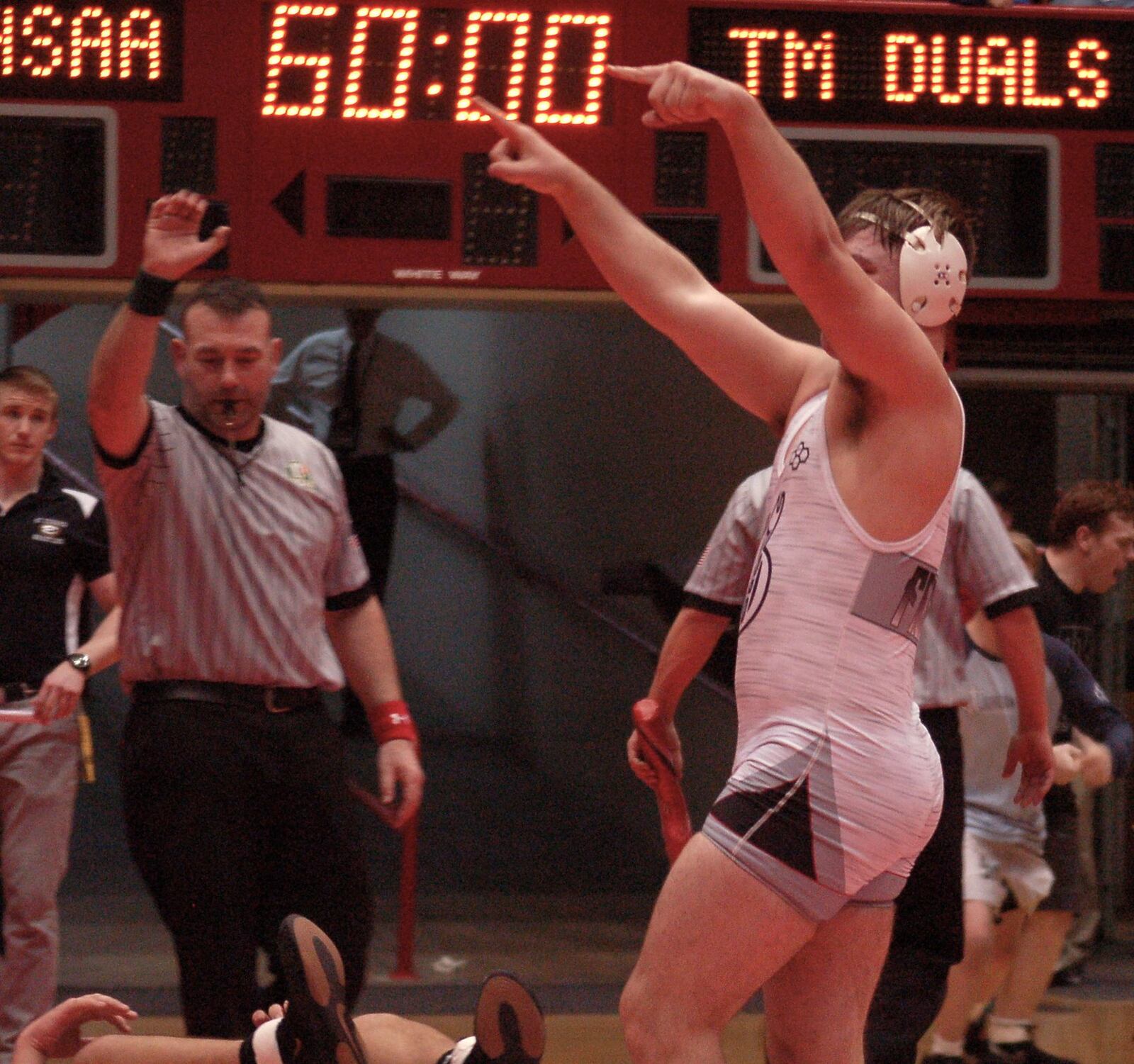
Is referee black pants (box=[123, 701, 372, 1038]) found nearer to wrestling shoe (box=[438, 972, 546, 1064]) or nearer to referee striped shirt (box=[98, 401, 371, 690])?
referee striped shirt (box=[98, 401, 371, 690])

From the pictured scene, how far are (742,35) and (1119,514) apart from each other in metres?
1.88

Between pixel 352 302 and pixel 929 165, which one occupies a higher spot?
pixel 929 165

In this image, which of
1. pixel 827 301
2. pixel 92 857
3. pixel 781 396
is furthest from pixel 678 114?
pixel 92 857

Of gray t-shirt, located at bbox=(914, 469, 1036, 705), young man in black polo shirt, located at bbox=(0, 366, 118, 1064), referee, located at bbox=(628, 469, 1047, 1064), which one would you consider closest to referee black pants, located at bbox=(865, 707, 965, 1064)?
referee, located at bbox=(628, 469, 1047, 1064)

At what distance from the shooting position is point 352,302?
5.78 meters

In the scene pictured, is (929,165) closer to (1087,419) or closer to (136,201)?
(1087,419)

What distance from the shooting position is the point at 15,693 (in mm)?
4785

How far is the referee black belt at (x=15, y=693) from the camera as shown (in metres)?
4.78

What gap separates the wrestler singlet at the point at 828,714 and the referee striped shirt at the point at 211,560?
4.90ft

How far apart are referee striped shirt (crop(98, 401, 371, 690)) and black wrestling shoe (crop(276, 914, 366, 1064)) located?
857 millimetres

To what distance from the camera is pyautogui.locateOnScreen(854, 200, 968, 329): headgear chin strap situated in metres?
2.63

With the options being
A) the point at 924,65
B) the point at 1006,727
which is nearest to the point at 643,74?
the point at 1006,727

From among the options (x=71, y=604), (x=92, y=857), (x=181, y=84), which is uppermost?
(x=181, y=84)

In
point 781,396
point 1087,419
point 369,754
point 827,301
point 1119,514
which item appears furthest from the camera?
point 369,754
